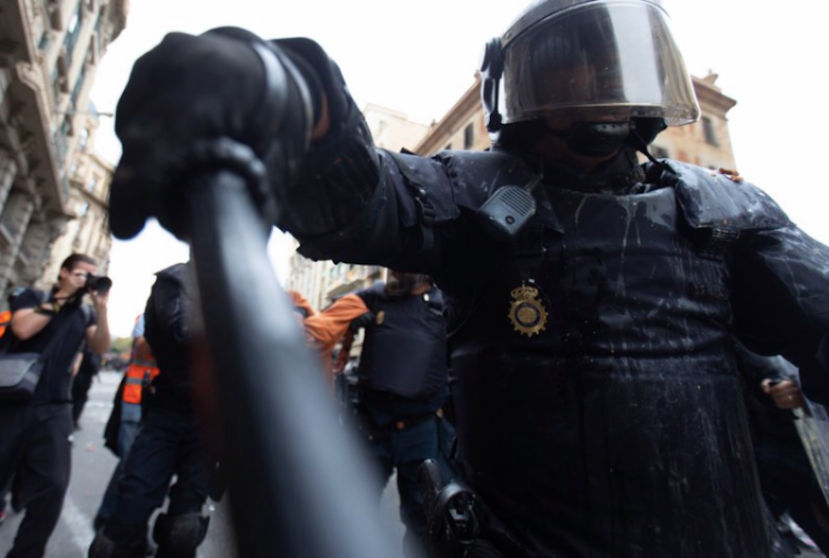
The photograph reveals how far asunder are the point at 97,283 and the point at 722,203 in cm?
317

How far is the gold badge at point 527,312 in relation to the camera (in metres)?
1.12

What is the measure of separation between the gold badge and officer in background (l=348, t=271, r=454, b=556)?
2.06 meters

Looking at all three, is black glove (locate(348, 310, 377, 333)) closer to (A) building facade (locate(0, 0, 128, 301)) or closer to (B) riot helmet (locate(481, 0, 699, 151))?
(B) riot helmet (locate(481, 0, 699, 151))

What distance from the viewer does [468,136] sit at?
2214cm

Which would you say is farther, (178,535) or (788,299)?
(178,535)

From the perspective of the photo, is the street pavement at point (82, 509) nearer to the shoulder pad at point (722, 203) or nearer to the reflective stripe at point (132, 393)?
the reflective stripe at point (132, 393)

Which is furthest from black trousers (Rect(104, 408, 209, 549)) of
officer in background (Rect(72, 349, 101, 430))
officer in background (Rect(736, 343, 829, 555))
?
officer in background (Rect(72, 349, 101, 430))

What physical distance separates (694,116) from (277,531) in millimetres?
1682

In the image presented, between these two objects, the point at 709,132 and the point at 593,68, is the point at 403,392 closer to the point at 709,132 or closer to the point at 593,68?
the point at 593,68

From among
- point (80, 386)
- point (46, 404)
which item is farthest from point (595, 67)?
point (80, 386)

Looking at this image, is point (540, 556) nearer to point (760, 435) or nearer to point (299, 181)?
point (299, 181)

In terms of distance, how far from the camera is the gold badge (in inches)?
44.3

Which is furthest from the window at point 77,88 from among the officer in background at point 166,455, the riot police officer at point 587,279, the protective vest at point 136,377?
the riot police officer at point 587,279

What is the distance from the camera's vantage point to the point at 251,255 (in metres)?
0.41
